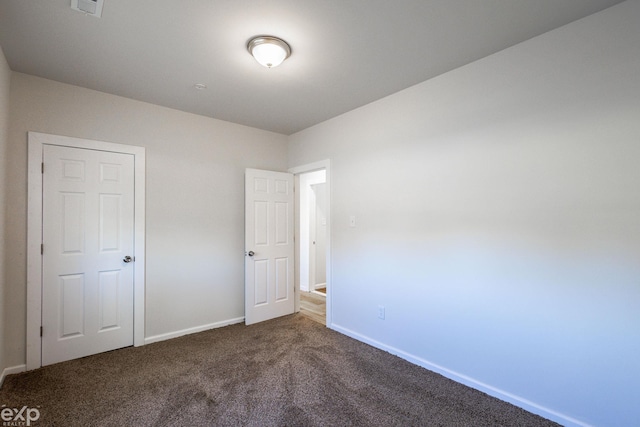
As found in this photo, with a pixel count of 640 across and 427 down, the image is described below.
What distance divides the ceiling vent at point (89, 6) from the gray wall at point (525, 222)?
240cm

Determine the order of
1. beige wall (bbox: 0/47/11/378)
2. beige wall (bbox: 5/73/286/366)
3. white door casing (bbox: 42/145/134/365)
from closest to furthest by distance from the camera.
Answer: beige wall (bbox: 0/47/11/378), beige wall (bbox: 5/73/286/366), white door casing (bbox: 42/145/134/365)

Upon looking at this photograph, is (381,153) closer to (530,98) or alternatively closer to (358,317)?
(530,98)

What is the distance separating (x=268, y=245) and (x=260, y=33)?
2.59 m

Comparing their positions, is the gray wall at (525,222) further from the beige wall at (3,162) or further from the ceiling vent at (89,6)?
the beige wall at (3,162)

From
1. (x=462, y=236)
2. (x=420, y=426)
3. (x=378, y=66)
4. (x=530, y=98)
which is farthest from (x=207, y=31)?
(x=420, y=426)

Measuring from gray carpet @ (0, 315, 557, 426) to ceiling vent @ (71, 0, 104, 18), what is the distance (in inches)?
102

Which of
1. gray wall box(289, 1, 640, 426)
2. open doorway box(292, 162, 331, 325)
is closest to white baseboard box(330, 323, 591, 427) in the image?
gray wall box(289, 1, 640, 426)

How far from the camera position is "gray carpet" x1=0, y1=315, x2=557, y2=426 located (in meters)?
1.94

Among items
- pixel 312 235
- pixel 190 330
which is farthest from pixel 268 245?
pixel 312 235

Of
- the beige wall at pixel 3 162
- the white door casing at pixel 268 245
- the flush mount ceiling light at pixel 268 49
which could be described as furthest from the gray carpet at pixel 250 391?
the flush mount ceiling light at pixel 268 49

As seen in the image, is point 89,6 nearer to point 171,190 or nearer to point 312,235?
point 171,190

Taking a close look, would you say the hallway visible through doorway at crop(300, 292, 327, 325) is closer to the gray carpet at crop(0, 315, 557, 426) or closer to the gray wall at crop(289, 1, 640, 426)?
the gray carpet at crop(0, 315, 557, 426)

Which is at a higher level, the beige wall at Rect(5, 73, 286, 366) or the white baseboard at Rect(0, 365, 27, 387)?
the beige wall at Rect(5, 73, 286, 366)
